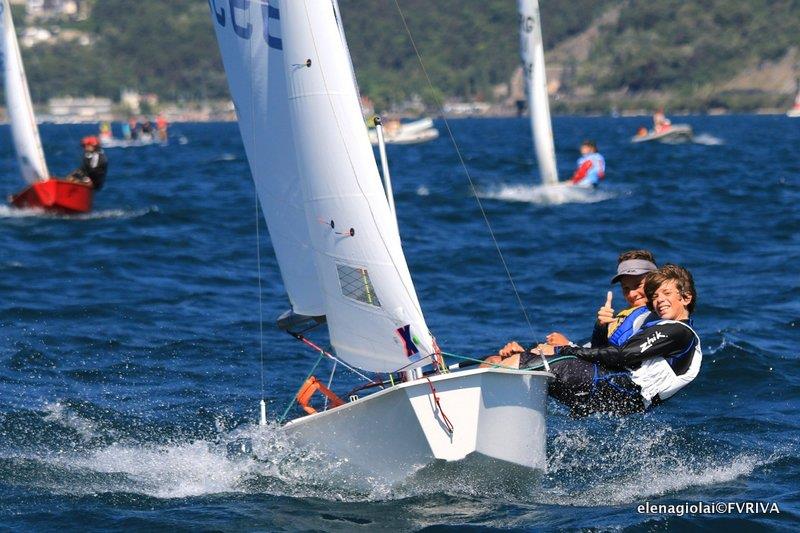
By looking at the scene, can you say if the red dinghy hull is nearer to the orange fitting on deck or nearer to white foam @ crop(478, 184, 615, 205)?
white foam @ crop(478, 184, 615, 205)

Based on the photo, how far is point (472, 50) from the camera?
164250 mm

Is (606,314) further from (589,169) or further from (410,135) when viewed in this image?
(410,135)

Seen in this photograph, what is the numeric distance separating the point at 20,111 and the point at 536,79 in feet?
32.4

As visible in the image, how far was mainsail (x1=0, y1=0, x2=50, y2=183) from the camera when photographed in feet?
72.7

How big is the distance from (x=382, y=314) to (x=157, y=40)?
561ft

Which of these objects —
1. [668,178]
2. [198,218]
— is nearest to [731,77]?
[668,178]

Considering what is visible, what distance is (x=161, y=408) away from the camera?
9.15 metres

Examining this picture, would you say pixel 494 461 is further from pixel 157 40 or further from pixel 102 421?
pixel 157 40

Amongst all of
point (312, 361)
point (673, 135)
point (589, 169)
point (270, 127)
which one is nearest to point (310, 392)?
point (270, 127)

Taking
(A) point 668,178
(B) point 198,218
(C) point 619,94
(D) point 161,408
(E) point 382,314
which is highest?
(E) point 382,314

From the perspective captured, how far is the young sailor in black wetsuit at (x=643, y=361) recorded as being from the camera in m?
6.86

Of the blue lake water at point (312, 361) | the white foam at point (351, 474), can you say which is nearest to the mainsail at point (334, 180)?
the white foam at point (351, 474)

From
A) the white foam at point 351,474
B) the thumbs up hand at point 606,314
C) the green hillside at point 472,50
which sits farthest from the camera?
the green hillside at point 472,50

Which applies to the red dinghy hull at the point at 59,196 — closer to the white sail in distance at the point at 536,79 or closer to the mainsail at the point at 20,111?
the mainsail at the point at 20,111
